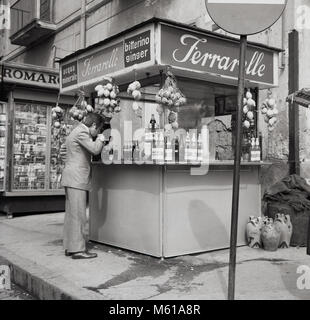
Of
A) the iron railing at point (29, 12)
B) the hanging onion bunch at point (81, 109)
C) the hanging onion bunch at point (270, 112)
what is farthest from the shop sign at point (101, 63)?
the iron railing at point (29, 12)

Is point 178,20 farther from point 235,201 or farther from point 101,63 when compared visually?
point 235,201

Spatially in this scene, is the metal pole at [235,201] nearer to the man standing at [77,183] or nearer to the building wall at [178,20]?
the man standing at [77,183]

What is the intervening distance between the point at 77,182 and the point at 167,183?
120cm

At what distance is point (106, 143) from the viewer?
6.91 metres

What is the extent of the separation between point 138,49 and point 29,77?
503cm

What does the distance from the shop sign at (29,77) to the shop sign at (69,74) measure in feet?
8.97

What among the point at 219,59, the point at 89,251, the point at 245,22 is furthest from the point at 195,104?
the point at 245,22

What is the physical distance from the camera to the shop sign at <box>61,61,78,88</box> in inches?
278

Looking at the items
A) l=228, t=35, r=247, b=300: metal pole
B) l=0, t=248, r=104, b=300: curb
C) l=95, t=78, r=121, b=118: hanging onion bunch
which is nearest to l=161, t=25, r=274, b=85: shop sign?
l=95, t=78, r=121, b=118: hanging onion bunch

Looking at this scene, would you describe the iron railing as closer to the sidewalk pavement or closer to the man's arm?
the man's arm

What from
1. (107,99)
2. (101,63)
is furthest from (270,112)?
(101,63)

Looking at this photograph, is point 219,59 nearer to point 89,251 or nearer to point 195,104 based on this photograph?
point 195,104

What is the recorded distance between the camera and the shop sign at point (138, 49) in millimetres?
5480

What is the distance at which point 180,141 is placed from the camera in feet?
19.6
